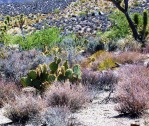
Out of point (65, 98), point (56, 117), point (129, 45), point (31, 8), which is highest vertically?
point (56, 117)

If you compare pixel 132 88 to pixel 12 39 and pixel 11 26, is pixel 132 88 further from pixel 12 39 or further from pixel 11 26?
pixel 11 26

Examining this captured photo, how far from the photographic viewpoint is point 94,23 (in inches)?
2643

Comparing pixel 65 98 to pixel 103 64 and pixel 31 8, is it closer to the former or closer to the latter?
pixel 103 64

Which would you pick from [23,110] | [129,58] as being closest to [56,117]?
[23,110]

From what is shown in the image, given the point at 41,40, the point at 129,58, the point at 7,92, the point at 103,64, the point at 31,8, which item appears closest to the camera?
the point at 7,92

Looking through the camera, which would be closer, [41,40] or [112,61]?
[112,61]

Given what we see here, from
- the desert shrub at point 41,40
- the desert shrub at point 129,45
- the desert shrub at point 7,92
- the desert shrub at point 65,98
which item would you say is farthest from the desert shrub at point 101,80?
the desert shrub at point 41,40

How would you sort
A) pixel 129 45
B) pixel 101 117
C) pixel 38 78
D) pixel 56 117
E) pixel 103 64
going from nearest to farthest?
pixel 56 117 → pixel 101 117 → pixel 38 78 → pixel 103 64 → pixel 129 45

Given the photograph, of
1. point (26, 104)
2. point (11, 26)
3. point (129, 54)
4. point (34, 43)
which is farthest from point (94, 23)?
point (26, 104)

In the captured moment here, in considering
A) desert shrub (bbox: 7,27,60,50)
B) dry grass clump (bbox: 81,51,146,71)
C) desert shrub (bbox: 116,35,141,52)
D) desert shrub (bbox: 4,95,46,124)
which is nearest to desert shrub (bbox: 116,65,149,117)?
desert shrub (bbox: 4,95,46,124)

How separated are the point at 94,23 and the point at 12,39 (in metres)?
20.4

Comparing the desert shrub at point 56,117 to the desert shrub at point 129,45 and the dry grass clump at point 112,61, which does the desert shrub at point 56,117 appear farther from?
the desert shrub at point 129,45

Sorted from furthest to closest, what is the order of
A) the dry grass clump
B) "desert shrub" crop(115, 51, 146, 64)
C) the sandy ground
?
"desert shrub" crop(115, 51, 146, 64) → the dry grass clump → the sandy ground

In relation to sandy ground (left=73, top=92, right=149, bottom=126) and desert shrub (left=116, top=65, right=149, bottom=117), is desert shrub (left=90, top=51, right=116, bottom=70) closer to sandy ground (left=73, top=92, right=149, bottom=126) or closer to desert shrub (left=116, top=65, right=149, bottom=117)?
sandy ground (left=73, top=92, right=149, bottom=126)
